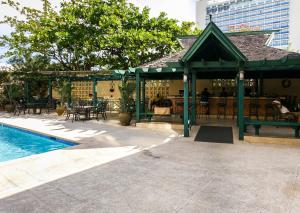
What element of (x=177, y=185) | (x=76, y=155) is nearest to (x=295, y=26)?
(x=76, y=155)

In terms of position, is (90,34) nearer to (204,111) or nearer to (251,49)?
(204,111)

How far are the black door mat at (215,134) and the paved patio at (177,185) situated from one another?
1.21 meters

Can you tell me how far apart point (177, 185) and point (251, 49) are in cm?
930

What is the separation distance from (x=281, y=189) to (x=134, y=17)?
1591 centimetres

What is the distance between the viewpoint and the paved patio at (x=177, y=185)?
135 inches

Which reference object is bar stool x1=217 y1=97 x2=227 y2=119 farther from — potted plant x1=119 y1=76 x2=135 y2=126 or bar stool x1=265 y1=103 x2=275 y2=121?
potted plant x1=119 y1=76 x2=135 y2=126

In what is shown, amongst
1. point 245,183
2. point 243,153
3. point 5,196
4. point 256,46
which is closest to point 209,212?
point 245,183

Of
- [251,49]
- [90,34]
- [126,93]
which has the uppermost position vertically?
[90,34]

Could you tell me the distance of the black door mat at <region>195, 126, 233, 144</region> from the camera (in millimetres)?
7793

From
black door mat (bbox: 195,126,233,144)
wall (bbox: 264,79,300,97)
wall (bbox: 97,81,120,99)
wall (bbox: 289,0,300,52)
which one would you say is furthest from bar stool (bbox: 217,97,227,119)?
wall (bbox: 289,0,300,52)

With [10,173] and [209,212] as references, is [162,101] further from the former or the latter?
[209,212]

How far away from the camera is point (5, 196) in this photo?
371 centimetres

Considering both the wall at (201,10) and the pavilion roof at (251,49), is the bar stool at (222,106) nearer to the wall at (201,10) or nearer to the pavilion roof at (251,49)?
the pavilion roof at (251,49)

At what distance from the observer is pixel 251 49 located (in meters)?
11.5
